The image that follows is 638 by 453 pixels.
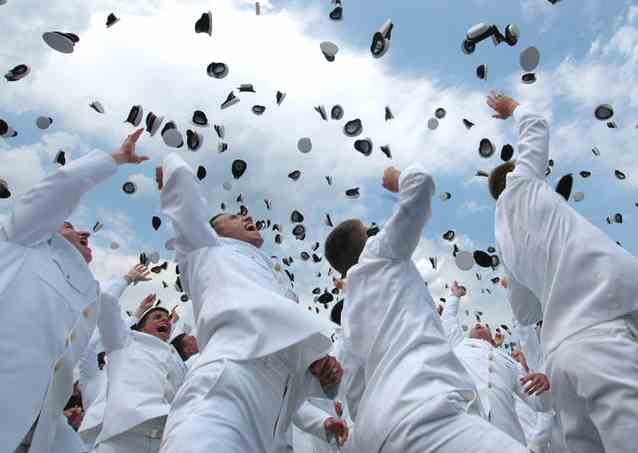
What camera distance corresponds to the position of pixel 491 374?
7.02m

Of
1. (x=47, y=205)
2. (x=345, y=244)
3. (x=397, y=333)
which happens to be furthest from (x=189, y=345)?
(x=397, y=333)

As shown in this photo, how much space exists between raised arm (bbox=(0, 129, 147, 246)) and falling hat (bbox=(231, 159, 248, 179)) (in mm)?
5048

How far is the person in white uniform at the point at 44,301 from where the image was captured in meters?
3.60

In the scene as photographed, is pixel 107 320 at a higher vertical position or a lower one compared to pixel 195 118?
lower

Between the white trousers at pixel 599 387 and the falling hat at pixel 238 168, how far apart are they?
6.77m

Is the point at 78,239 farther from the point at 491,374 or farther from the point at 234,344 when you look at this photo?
the point at 491,374

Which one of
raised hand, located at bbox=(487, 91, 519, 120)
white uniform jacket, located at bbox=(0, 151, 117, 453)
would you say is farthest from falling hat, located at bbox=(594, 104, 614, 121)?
white uniform jacket, located at bbox=(0, 151, 117, 453)

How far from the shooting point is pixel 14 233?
158 inches

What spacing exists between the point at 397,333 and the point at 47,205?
2.62 metres

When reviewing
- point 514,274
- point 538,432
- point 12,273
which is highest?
point 514,274

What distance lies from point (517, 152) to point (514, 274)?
97 cm

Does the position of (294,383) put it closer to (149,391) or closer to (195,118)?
(149,391)

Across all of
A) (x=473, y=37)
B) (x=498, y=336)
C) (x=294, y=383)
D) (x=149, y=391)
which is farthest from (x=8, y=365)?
(x=498, y=336)

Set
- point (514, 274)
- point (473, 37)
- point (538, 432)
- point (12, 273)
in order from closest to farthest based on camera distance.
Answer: point (12, 273), point (514, 274), point (538, 432), point (473, 37)
